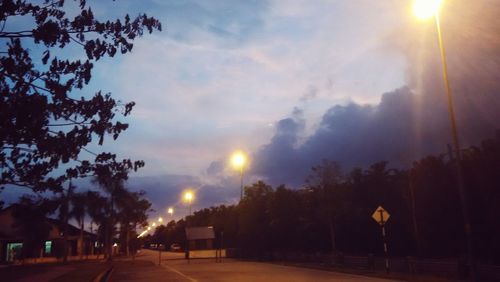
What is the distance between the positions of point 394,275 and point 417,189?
66.6 feet

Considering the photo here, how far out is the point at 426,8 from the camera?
1988 centimetres

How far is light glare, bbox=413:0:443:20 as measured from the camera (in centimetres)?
1980

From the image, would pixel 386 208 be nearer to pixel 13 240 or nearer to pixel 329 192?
pixel 329 192

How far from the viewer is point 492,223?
36438 millimetres

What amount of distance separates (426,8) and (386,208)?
118ft

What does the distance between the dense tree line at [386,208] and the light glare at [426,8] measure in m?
15.0

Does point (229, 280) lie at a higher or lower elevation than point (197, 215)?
lower

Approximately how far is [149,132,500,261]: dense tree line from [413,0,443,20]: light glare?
49.3ft

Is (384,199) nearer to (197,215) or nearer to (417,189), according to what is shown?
(417,189)

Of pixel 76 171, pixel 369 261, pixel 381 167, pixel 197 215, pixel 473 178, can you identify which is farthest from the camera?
pixel 197 215

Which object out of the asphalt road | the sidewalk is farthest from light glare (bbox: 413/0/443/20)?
the sidewalk

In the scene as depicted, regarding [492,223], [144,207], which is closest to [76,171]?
[492,223]

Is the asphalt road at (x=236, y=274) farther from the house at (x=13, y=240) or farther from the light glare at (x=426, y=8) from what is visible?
the house at (x=13, y=240)

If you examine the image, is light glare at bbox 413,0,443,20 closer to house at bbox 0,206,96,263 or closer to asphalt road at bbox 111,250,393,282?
asphalt road at bbox 111,250,393,282
